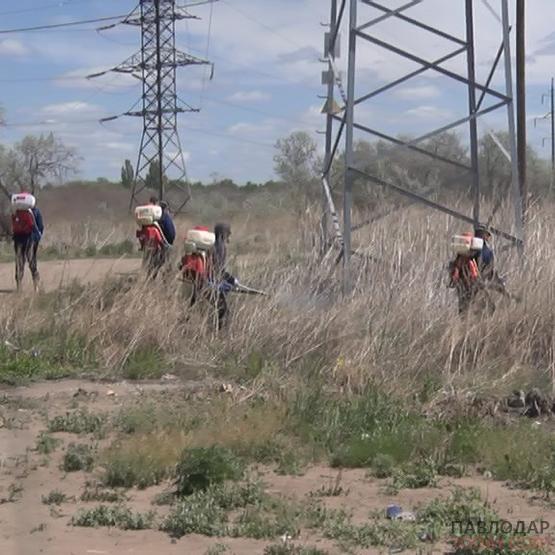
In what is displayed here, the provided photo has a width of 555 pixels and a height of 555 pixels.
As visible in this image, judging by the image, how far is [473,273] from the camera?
1275 centimetres

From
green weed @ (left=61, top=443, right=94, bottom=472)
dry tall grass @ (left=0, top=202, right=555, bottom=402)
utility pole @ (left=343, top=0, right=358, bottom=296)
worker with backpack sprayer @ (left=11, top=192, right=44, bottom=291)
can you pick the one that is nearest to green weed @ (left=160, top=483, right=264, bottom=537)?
green weed @ (left=61, top=443, right=94, bottom=472)

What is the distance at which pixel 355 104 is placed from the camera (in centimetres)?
1422

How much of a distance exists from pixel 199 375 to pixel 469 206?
23.6 ft

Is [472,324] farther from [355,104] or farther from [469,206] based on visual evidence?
[469,206]

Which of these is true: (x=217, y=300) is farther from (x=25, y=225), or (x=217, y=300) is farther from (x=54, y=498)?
(x=25, y=225)

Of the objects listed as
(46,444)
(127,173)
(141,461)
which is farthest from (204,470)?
(127,173)

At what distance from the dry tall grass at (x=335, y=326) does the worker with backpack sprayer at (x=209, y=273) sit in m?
0.15

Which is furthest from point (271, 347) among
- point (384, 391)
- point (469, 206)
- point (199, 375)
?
point (469, 206)

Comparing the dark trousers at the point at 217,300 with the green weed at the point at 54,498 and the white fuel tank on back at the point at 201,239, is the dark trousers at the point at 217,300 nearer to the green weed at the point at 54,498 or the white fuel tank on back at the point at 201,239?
the white fuel tank on back at the point at 201,239

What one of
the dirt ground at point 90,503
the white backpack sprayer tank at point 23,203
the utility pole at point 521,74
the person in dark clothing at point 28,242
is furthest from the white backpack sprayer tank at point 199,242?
the utility pole at point 521,74

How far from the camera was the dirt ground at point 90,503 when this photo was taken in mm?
6559

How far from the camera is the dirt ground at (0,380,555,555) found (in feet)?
21.5

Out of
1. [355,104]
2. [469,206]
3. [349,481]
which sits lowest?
[349,481]

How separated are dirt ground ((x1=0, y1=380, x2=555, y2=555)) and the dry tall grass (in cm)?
188
